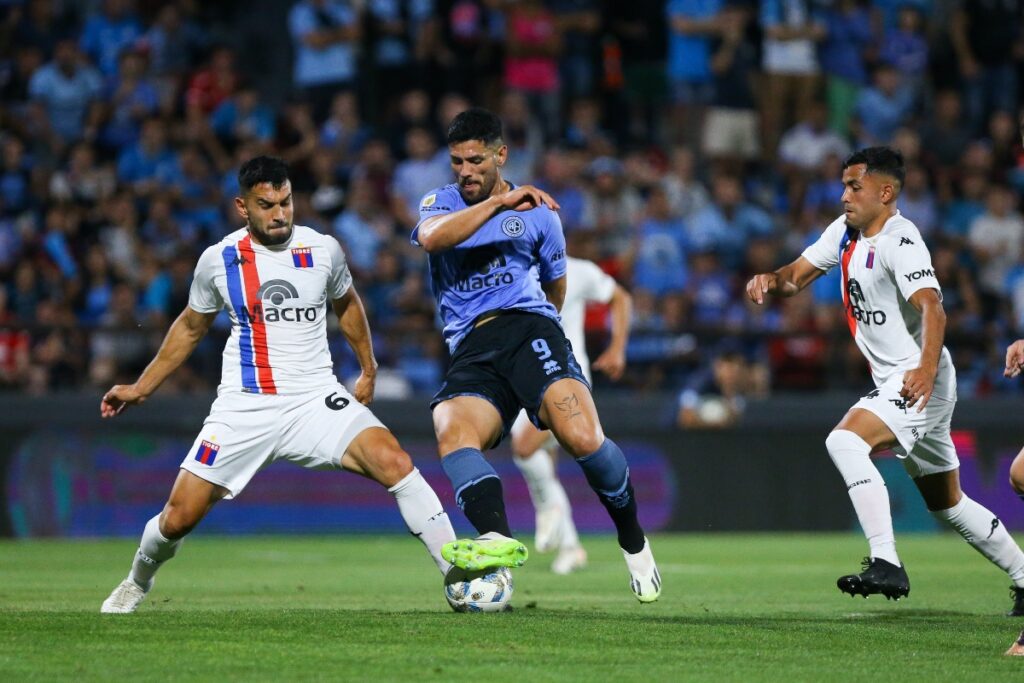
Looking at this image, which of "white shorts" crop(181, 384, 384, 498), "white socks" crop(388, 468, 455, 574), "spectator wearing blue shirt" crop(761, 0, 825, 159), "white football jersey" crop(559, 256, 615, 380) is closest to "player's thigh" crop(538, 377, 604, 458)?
"white socks" crop(388, 468, 455, 574)

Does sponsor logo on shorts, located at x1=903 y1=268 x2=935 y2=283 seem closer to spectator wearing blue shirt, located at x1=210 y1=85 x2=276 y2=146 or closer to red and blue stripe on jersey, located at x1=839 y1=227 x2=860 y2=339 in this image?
red and blue stripe on jersey, located at x1=839 y1=227 x2=860 y2=339

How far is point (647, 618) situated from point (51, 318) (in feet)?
35.6

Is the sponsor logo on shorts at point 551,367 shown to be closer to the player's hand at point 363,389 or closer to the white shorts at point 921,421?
the player's hand at point 363,389

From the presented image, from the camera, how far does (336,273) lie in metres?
8.61

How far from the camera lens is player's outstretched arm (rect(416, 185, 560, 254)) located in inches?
303

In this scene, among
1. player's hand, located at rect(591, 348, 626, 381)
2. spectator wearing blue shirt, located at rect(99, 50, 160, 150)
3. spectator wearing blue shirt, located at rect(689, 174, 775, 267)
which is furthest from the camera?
spectator wearing blue shirt, located at rect(99, 50, 160, 150)

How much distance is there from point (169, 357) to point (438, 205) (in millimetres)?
1661

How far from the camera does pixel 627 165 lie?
2022 centimetres

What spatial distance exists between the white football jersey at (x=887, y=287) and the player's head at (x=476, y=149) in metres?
2.10

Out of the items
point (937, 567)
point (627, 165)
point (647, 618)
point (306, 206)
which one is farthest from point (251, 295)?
point (627, 165)

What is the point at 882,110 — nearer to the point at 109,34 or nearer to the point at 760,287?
the point at 109,34

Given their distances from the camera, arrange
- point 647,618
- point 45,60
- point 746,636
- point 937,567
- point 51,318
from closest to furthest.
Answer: point 746,636 → point 647,618 → point 937,567 → point 51,318 → point 45,60

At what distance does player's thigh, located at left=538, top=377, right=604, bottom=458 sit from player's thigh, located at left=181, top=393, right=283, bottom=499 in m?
1.46

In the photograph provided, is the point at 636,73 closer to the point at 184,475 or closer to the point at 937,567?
the point at 937,567
